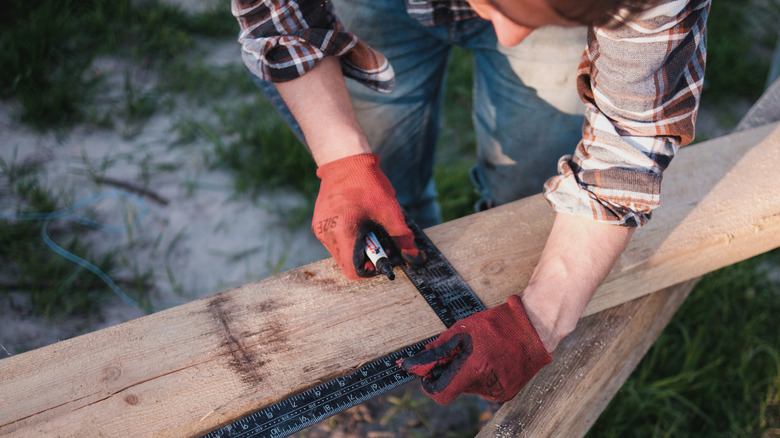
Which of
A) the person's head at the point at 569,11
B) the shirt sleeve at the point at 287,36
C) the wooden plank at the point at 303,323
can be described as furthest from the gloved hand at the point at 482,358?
the shirt sleeve at the point at 287,36

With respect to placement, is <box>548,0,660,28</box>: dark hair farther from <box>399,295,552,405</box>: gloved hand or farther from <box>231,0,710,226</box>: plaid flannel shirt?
<box>399,295,552,405</box>: gloved hand

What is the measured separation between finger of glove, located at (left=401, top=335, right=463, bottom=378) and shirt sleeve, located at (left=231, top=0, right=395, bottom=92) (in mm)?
837

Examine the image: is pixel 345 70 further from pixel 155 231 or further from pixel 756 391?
pixel 756 391

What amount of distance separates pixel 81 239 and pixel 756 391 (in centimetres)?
326

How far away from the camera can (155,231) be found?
2.86 metres

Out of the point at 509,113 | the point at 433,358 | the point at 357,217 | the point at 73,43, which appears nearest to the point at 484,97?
the point at 509,113

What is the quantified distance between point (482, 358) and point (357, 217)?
0.51 m

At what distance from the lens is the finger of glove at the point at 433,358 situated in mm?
1208

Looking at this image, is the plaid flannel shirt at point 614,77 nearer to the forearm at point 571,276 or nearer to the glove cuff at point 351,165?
the forearm at point 571,276

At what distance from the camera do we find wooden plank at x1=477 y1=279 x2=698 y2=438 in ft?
4.47

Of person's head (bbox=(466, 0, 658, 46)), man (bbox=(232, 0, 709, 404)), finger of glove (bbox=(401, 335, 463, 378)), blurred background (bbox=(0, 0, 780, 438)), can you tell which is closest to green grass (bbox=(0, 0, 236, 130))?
blurred background (bbox=(0, 0, 780, 438))

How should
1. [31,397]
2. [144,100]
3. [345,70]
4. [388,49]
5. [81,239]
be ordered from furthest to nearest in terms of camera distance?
1. [144,100]
2. [81,239]
3. [388,49]
4. [345,70]
5. [31,397]

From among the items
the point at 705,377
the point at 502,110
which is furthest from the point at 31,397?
the point at 705,377

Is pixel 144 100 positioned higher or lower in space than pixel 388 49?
lower
